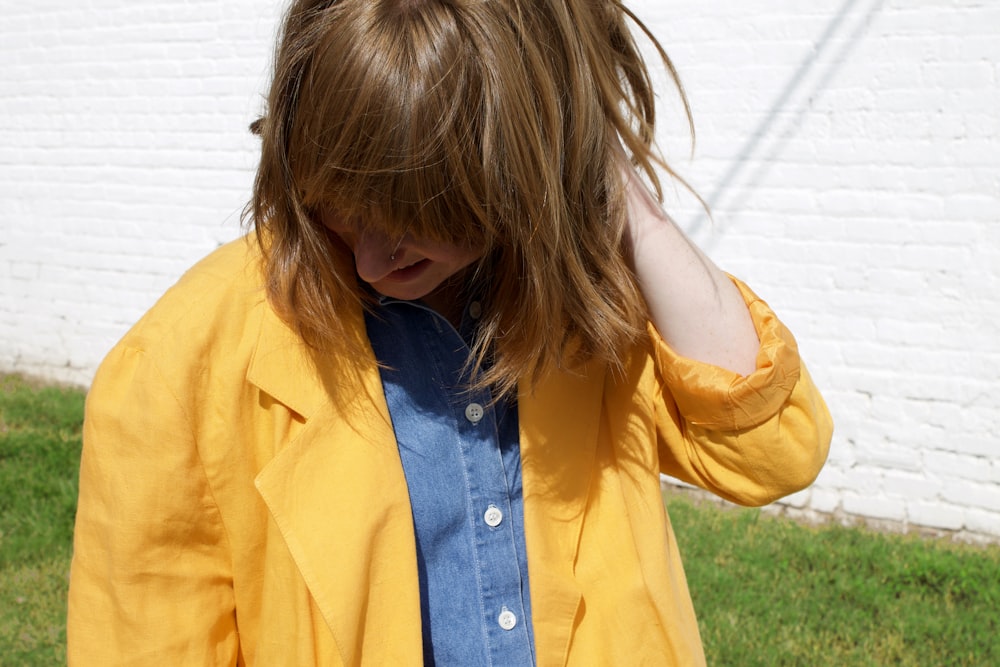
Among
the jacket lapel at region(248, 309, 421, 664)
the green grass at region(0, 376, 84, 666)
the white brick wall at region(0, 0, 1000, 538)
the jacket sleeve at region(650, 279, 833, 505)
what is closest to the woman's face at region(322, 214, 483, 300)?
the jacket lapel at region(248, 309, 421, 664)

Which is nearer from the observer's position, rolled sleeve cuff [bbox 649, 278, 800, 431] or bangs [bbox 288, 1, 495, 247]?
bangs [bbox 288, 1, 495, 247]

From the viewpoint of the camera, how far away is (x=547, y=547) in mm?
1300

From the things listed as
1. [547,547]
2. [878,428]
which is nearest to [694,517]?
[878,428]

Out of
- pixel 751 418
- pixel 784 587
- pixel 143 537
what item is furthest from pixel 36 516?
pixel 751 418

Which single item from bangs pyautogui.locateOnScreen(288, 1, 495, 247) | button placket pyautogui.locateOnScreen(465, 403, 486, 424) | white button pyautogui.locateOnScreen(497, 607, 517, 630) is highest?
bangs pyautogui.locateOnScreen(288, 1, 495, 247)

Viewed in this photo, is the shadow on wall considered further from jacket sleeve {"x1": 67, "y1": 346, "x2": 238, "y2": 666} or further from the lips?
jacket sleeve {"x1": 67, "y1": 346, "x2": 238, "y2": 666}

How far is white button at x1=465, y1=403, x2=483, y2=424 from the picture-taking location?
4.32 feet

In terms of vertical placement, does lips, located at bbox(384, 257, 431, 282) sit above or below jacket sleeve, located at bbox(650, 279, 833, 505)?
above

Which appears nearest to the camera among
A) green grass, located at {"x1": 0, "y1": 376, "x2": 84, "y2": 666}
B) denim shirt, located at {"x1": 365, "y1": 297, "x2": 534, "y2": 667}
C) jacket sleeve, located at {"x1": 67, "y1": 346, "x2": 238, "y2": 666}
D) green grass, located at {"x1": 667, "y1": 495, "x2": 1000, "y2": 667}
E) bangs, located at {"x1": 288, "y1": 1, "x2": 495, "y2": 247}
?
bangs, located at {"x1": 288, "y1": 1, "x2": 495, "y2": 247}

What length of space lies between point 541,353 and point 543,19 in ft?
1.41

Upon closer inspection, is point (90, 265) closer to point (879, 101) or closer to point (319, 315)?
point (879, 101)

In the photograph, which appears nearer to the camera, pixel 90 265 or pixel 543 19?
pixel 543 19

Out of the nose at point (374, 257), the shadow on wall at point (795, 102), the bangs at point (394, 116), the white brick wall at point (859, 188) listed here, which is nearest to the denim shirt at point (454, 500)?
the nose at point (374, 257)

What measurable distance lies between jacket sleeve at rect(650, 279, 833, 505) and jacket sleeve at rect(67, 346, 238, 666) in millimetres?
660
